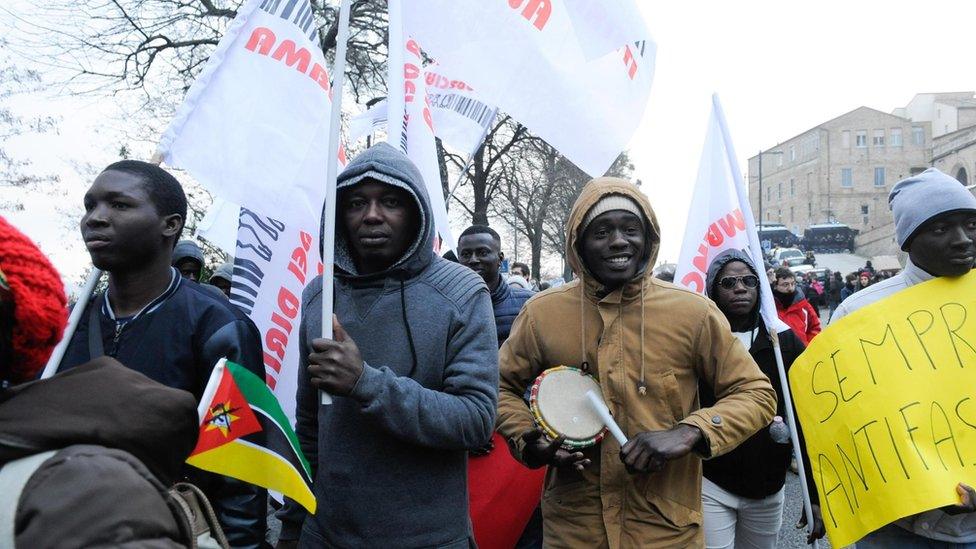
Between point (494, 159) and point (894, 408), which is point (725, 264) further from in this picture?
point (494, 159)

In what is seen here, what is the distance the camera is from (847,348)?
2.98 metres

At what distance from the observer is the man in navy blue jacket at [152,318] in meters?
2.31

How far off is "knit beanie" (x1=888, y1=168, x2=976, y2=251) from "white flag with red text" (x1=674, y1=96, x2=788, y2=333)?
1298 mm

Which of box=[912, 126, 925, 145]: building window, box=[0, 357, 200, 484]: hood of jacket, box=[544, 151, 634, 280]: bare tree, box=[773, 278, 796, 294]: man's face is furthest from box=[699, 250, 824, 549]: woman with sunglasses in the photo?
box=[912, 126, 925, 145]: building window

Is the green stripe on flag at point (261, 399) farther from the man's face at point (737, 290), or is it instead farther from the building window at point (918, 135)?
the building window at point (918, 135)

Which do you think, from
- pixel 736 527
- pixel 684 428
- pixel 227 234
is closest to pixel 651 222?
pixel 684 428

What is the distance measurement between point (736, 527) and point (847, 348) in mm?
1112

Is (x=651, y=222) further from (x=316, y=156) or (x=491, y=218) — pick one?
(x=491, y=218)

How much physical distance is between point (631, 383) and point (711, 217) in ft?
7.25

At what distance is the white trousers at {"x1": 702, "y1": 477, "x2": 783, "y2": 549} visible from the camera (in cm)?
345

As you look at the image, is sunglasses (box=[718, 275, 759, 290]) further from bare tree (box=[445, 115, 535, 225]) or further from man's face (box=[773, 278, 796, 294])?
bare tree (box=[445, 115, 535, 225])

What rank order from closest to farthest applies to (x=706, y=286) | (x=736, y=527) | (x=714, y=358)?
(x=714, y=358)
(x=736, y=527)
(x=706, y=286)

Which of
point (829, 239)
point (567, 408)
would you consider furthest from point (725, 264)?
point (829, 239)

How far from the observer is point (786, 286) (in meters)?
6.37
